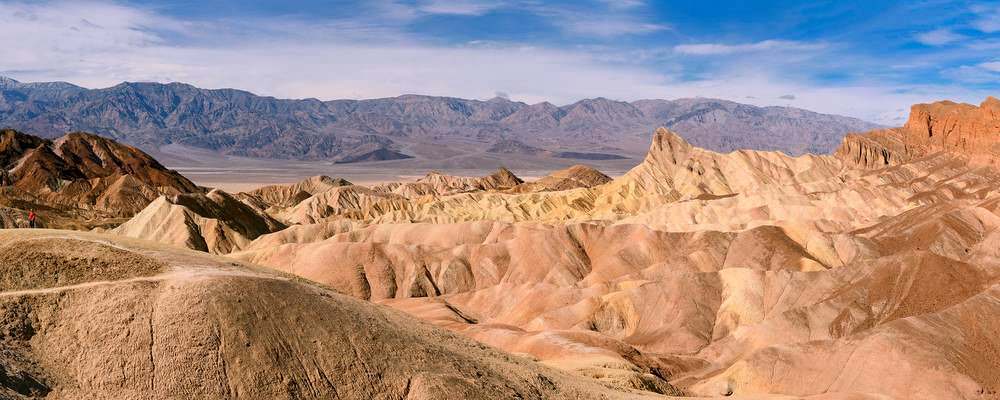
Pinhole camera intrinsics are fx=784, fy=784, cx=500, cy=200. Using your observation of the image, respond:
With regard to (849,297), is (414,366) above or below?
above

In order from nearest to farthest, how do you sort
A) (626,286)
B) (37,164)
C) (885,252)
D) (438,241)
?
1. (626,286)
2. (885,252)
3. (438,241)
4. (37,164)

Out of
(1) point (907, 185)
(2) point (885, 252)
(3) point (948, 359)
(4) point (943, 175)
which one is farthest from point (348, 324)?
(4) point (943, 175)

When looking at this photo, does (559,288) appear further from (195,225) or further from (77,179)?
(77,179)

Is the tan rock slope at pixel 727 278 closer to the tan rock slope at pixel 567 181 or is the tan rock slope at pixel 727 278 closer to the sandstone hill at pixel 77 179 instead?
the tan rock slope at pixel 567 181

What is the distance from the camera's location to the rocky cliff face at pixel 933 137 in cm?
11531

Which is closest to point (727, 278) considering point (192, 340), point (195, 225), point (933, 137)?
point (192, 340)

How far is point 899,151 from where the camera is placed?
129875mm

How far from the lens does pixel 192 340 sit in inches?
1038

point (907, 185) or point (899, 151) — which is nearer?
point (907, 185)

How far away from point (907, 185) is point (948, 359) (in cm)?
7280

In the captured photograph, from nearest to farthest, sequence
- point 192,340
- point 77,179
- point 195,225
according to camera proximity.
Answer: point 192,340 → point 195,225 → point 77,179

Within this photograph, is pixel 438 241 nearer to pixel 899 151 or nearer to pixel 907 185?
pixel 907 185

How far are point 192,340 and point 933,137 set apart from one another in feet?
429

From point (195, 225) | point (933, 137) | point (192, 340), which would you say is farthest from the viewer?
point (933, 137)
